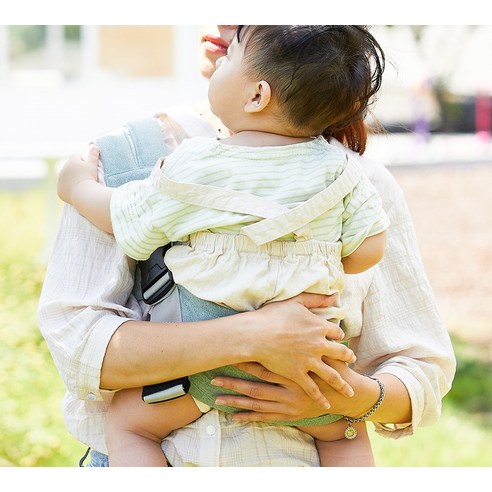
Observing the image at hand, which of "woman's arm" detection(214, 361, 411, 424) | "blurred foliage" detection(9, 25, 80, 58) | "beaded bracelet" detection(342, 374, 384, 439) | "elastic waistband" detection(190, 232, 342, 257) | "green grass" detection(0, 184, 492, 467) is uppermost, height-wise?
"elastic waistband" detection(190, 232, 342, 257)

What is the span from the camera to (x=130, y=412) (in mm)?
1915

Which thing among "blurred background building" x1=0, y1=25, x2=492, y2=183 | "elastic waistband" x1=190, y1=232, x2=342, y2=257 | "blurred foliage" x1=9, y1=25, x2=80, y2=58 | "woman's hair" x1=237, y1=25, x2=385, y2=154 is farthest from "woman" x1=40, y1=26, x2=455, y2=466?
"blurred foliage" x1=9, y1=25, x2=80, y2=58

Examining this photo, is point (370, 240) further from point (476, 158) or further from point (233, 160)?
point (476, 158)

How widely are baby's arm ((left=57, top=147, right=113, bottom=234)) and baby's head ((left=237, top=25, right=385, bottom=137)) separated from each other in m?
0.40

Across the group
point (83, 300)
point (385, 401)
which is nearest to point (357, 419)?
point (385, 401)

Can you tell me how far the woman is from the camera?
6.04 ft

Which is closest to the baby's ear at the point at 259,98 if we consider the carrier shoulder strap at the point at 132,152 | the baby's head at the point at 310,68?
the baby's head at the point at 310,68

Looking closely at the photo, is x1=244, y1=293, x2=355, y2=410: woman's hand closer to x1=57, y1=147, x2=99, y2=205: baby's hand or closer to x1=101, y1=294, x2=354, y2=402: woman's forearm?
x1=101, y1=294, x2=354, y2=402: woman's forearm

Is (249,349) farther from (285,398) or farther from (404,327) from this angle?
(404,327)

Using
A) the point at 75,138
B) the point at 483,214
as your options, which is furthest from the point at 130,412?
the point at 75,138

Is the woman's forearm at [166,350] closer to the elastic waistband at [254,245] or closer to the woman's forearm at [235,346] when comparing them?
the woman's forearm at [235,346]

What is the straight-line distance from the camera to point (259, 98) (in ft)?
6.16

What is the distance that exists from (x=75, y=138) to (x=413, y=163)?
4.48 meters

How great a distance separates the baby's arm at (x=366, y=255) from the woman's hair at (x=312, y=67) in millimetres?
259
